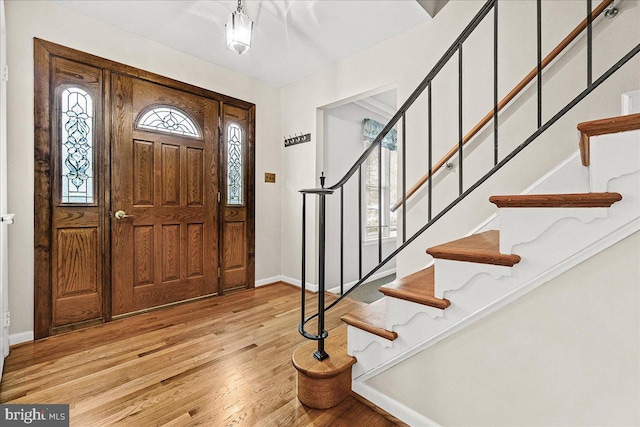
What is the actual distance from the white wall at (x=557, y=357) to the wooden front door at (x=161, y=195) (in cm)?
253

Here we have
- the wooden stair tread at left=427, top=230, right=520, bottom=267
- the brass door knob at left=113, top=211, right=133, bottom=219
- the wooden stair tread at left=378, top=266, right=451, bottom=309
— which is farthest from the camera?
the brass door knob at left=113, top=211, right=133, bottom=219

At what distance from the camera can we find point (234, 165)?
132 inches

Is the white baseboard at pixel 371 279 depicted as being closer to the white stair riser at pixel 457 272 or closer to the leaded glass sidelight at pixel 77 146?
the white stair riser at pixel 457 272

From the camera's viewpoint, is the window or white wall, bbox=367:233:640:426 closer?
white wall, bbox=367:233:640:426

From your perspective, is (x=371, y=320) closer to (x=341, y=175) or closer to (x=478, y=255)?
(x=478, y=255)

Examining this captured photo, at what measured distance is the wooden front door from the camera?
102 inches

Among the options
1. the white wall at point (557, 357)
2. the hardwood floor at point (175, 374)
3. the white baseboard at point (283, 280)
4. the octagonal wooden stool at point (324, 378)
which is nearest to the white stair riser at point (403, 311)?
the white wall at point (557, 357)

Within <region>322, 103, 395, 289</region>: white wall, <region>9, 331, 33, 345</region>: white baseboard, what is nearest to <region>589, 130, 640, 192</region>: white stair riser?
<region>322, 103, 395, 289</region>: white wall

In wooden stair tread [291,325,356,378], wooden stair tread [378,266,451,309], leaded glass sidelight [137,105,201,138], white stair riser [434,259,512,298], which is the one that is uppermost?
leaded glass sidelight [137,105,201,138]

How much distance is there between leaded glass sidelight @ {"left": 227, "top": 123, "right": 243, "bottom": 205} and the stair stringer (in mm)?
2460

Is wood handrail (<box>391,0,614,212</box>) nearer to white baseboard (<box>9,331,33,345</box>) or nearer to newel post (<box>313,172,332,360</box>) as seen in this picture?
newel post (<box>313,172,332,360</box>)

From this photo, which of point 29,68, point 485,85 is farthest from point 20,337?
point 485,85

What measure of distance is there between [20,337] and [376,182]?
13.2 feet

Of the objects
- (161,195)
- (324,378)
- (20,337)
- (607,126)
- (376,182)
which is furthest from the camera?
(376,182)
